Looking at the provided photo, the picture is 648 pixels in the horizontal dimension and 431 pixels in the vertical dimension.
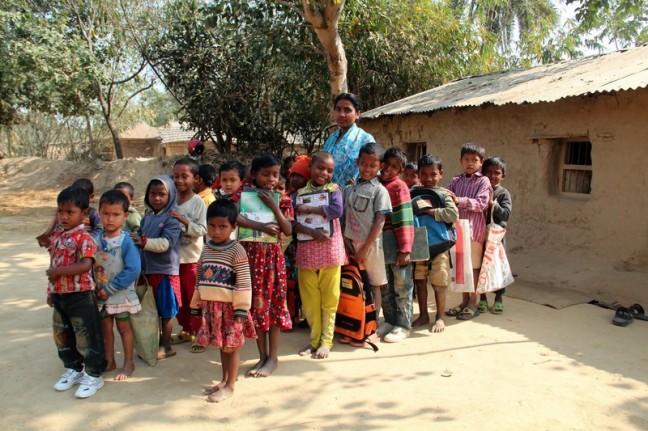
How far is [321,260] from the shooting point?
3266 mm

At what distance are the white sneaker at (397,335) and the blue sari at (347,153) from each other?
3.94 feet

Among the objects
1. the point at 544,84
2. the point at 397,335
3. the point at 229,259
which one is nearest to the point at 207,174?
the point at 229,259

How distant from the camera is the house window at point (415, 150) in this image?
7816 mm

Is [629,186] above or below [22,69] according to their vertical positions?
below

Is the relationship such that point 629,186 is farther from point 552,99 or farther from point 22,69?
point 22,69

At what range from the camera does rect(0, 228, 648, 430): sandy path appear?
2564 millimetres

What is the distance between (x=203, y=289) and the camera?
2.73m

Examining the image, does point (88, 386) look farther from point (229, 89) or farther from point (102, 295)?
point (229, 89)

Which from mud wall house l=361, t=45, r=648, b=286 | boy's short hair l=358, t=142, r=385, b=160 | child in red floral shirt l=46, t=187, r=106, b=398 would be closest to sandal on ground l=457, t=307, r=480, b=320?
boy's short hair l=358, t=142, r=385, b=160

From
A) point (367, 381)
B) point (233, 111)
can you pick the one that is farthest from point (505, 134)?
point (233, 111)

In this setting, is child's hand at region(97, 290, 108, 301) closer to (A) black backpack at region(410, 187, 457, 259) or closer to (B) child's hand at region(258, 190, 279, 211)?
(B) child's hand at region(258, 190, 279, 211)

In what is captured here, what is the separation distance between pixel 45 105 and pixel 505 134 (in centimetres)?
1371

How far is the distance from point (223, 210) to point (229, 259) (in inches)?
11.1

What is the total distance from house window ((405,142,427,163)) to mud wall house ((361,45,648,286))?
0.45 meters
